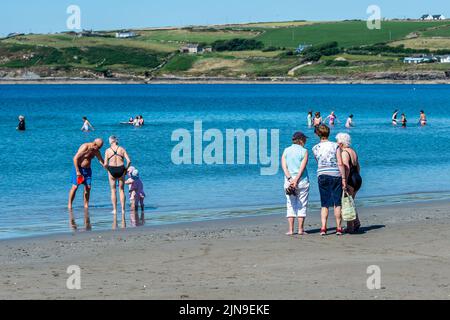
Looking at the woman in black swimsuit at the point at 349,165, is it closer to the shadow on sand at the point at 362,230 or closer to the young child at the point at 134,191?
the shadow on sand at the point at 362,230

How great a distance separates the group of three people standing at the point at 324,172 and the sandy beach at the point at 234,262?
0.54 metres

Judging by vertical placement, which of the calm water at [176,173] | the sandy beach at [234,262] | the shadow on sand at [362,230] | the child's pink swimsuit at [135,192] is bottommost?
the calm water at [176,173]

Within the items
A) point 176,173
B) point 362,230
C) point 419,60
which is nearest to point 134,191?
point 362,230

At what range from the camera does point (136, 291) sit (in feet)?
35.3

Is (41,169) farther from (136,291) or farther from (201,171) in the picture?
(136,291)

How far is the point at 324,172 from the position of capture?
1467cm

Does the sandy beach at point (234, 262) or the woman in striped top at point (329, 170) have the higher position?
the woman in striped top at point (329, 170)

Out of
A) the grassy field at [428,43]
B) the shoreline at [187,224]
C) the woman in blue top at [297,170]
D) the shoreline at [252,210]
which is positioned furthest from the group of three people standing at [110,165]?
the grassy field at [428,43]

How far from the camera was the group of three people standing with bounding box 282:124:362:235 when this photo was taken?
1460 centimetres

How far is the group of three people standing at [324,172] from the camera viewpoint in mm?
14602

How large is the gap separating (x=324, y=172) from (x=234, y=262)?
278 centimetres

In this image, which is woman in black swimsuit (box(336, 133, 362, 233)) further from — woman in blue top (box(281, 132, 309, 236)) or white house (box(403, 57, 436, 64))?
white house (box(403, 57, 436, 64))

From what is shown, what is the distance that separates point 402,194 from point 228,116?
56.7m
